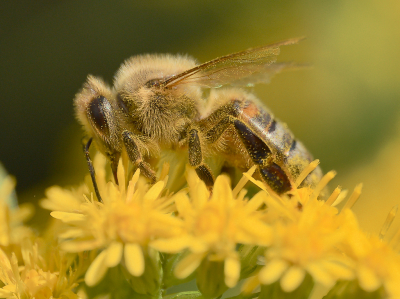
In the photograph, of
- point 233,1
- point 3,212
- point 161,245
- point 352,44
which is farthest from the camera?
point 233,1

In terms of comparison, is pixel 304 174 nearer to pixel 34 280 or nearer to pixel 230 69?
pixel 230 69

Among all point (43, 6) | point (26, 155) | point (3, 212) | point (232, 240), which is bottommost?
point (232, 240)

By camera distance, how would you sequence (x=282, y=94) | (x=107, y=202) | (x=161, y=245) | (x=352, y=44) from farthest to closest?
(x=282, y=94)
(x=352, y=44)
(x=107, y=202)
(x=161, y=245)

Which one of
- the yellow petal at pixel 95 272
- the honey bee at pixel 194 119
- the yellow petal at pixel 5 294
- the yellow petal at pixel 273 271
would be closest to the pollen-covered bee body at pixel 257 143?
the honey bee at pixel 194 119

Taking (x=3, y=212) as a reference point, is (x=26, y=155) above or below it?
above

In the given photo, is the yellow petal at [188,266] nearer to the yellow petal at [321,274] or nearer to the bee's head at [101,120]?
the yellow petal at [321,274]

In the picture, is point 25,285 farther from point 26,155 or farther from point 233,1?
point 233,1

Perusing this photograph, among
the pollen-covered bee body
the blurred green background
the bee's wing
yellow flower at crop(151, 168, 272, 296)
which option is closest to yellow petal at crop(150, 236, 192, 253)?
yellow flower at crop(151, 168, 272, 296)

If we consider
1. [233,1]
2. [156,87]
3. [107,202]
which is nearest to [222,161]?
[156,87]
